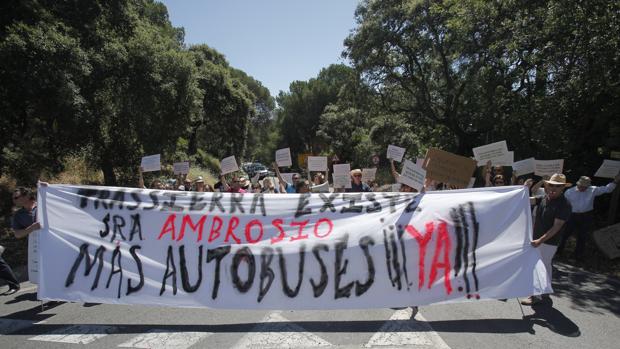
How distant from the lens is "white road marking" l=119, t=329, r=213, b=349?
4363 mm

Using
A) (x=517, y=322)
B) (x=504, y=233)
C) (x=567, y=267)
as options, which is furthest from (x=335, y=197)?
(x=567, y=267)

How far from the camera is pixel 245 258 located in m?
5.01

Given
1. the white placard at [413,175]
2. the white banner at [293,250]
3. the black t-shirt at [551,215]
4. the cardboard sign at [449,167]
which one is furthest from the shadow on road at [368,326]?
the cardboard sign at [449,167]

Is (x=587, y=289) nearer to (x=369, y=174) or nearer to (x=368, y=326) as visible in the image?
(x=368, y=326)

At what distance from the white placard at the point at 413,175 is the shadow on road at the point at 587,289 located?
268 cm

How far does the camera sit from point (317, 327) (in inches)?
189

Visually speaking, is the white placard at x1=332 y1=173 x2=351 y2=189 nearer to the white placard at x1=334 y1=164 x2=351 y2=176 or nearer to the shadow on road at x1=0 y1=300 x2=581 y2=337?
the white placard at x1=334 y1=164 x2=351 y2=176

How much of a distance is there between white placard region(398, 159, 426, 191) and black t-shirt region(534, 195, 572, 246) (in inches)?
65.8

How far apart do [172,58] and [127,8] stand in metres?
2.01

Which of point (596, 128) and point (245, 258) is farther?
point (596, 128)

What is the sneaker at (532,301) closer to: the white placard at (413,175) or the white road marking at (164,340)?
the white placard at (413,175)

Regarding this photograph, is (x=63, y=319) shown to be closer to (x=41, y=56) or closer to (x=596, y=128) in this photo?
(x=41, y=56)

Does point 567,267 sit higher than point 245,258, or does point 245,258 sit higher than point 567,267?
point 245,258

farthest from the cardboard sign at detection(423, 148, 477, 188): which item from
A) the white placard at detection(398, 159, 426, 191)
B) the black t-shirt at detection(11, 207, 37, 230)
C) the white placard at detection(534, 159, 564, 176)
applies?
Result: the black t-shirt at detection(11, 207, 37, 230)
